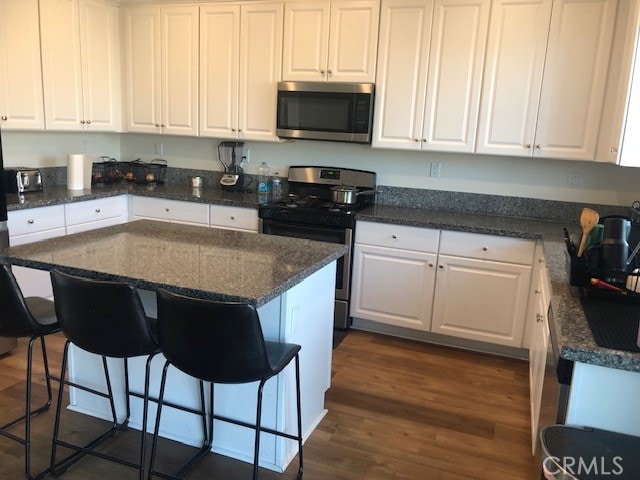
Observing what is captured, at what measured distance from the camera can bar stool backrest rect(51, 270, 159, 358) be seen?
1870mm

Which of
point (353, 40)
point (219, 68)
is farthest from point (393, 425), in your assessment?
Result: point (219, 68)

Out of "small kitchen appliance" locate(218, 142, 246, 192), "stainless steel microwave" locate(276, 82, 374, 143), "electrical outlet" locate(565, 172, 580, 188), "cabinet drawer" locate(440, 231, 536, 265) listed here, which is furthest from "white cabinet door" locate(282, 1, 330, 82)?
"electrical outlet" locate(565, 172, 580, 188)

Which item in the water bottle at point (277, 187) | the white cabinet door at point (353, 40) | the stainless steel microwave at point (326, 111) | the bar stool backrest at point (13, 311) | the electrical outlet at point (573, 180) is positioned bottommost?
the bar stool backrest at point (13, 311)

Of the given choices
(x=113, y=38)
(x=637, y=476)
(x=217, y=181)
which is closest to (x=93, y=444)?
(x=637, y=476)

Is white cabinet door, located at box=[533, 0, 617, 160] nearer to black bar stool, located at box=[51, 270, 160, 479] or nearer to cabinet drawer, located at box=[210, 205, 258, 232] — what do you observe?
cabinet drawer, located at box=[210, 205, 258, 232]

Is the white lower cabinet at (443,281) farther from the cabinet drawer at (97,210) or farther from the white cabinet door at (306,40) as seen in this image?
the cabinet drawer at (97,210)

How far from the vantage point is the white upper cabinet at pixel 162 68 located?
169 inches

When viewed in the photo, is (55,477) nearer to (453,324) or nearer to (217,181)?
(453,324)

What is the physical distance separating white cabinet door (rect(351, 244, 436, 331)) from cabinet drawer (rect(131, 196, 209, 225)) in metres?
1.33

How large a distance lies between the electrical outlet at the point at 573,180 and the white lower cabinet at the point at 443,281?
0.71m

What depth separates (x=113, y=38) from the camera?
14.6ft

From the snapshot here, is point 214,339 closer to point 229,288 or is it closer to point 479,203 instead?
point 229,288

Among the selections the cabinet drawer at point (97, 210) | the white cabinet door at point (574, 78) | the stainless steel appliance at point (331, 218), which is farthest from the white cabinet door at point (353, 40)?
the cabinet drawer at point (97, 210)

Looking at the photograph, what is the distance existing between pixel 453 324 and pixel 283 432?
1.77 m
